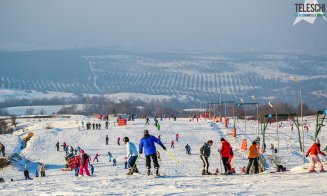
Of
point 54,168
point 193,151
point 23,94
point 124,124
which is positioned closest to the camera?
point 54,168

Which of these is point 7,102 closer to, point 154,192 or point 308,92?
point 308,92

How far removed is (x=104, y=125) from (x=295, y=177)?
45558 mm

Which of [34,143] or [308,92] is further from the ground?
[308,92]

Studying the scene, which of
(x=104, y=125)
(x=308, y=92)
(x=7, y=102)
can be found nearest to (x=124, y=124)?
(x=104, y=125)

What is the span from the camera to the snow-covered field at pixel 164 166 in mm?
13406

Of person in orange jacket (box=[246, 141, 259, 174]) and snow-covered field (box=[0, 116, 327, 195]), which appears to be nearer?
snow-covered field (box=[0, 116, 327, 195])

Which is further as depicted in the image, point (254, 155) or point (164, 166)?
point (164, 166)

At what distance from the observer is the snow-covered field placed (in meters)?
13.4

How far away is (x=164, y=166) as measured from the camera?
111ft

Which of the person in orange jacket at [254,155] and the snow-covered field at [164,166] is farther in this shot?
the person in orange jacket at [254,155]

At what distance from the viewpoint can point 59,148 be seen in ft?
156

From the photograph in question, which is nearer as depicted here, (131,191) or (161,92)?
(131,191)

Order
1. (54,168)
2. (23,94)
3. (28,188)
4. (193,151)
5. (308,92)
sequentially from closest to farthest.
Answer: (28,188), (54,168), (193,151), (23,94), (308,92)

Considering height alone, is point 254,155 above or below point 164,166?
above
